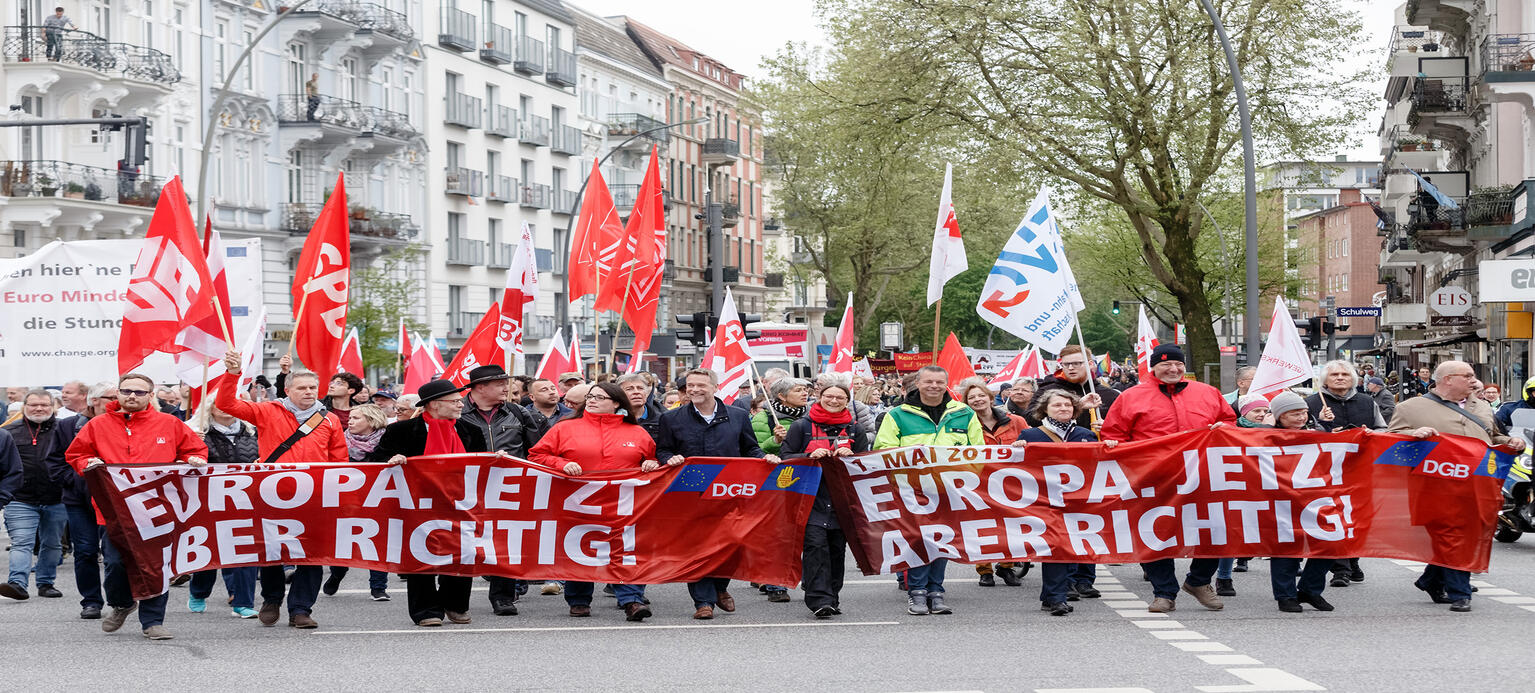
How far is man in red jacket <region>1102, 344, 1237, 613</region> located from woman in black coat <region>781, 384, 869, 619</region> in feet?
5.56

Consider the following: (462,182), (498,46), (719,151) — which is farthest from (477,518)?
→ (719,151)

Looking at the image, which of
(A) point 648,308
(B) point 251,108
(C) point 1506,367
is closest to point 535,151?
→ (B) point 251,108

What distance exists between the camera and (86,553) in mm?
12109

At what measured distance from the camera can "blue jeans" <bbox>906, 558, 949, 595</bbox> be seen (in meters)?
→ 12.1

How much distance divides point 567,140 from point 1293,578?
5778 centimetres

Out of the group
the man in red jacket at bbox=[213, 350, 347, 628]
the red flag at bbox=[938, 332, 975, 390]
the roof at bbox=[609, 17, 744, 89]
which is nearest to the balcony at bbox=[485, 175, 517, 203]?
the roof at bbox=[609, 17, 744, 89]

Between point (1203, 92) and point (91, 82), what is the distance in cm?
2213

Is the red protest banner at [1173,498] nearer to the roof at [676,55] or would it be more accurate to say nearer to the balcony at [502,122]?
the balcony at [502,122]

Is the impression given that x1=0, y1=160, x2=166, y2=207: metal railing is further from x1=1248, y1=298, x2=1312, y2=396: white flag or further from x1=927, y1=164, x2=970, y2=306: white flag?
x1=1248, y1=298, x2=1312, y2=396: white flag

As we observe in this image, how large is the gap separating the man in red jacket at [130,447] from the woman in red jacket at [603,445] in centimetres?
216

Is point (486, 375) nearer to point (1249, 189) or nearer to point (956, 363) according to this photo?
point (956, 363)

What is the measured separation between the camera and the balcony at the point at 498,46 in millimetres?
61188

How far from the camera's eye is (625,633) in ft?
37.1

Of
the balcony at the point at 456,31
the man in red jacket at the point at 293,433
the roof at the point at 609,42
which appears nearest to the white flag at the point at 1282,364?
the man in red jacket at the point at 293,433
